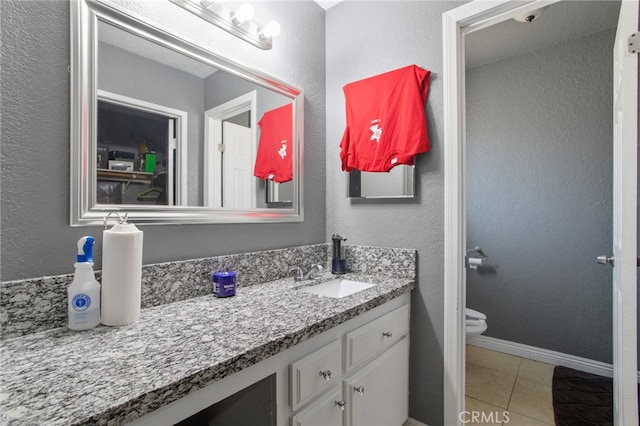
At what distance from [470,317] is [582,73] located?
6.20 ft

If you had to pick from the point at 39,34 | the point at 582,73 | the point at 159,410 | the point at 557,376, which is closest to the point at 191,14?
the point at 39,34

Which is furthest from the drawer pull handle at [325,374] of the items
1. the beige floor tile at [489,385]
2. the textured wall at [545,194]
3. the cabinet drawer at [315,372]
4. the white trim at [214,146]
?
the textured wall at [545,194]

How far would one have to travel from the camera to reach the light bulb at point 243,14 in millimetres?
1297

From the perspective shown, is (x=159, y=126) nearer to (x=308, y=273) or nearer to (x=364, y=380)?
(x=308, y=273)

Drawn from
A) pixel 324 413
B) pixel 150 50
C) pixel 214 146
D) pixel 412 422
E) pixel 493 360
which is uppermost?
pixel 150 50

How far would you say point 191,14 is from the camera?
4.01 feet

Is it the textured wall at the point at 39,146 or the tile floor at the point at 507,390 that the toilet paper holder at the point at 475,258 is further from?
the textured wall at the point at 39,146

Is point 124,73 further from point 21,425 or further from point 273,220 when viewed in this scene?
point 21,425

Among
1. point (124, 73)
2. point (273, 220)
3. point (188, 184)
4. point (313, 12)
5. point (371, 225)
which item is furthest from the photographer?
point (313, 12)

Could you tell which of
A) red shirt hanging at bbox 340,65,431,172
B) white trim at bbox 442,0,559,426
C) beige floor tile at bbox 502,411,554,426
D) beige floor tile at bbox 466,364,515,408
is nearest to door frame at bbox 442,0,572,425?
white trim at bbox 442,0,559,426

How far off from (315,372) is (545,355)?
226cm

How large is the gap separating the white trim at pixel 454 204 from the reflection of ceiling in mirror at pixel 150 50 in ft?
3.50

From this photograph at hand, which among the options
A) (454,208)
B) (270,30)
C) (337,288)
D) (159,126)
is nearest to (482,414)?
(337,288)

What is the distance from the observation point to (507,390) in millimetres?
1948
